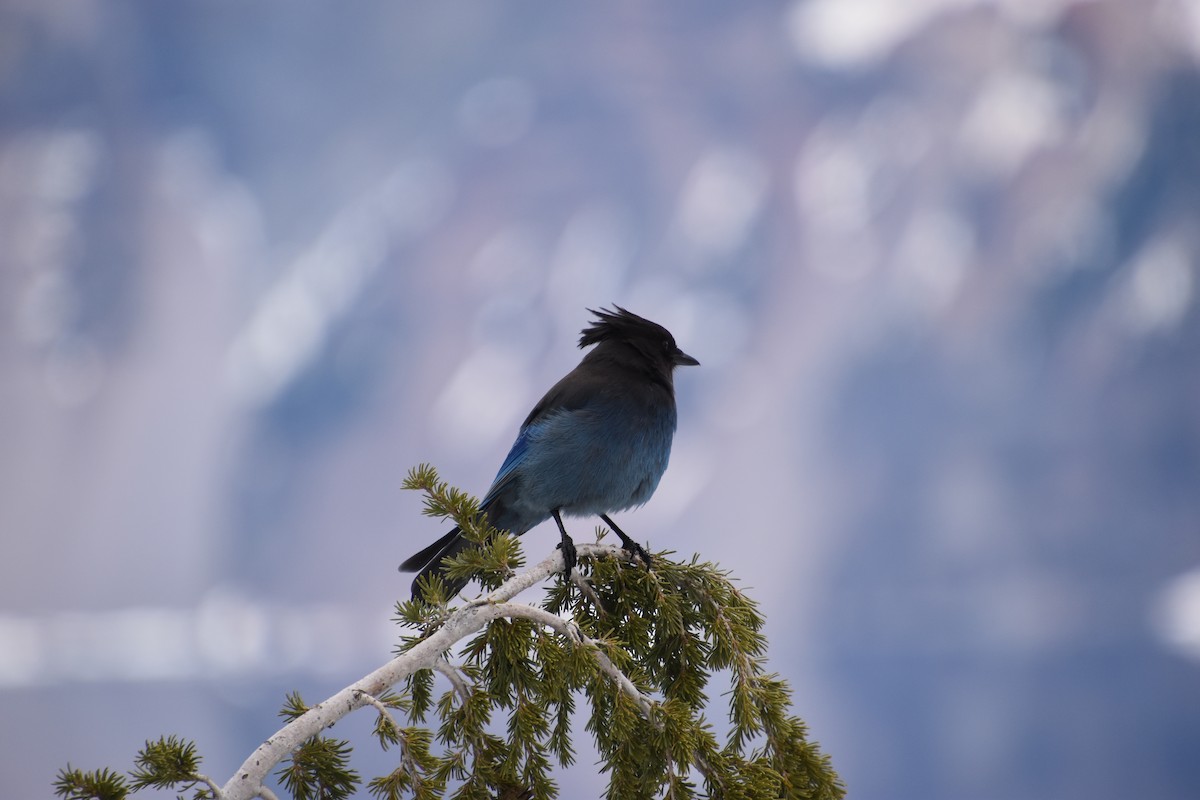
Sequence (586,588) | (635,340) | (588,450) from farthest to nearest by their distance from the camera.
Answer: (635,340), (588,450), (586,588)

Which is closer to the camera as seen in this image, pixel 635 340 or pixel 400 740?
pixel 400 740

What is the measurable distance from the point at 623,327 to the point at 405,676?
188 centimetres

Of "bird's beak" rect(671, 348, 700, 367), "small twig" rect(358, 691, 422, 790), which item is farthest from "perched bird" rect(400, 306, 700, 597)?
"small twig" rect(358, 691, 422, 790)

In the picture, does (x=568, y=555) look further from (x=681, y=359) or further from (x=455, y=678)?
(x=681, y=359)

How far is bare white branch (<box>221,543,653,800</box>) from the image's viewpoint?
1735 millimetres

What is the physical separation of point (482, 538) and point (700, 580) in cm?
62

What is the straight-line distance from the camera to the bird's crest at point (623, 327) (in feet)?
11.8

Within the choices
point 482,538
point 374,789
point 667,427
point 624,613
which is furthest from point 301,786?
point 667,427

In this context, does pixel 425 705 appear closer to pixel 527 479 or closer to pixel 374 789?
pixel 374 789

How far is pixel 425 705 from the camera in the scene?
241 cm

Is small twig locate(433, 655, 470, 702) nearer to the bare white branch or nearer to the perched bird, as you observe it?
the bare white branch

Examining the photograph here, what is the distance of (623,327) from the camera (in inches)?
142

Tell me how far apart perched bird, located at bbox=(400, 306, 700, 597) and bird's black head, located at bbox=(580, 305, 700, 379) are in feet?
0.30

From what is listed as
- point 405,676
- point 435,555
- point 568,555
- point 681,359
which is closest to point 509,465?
point 435,555
